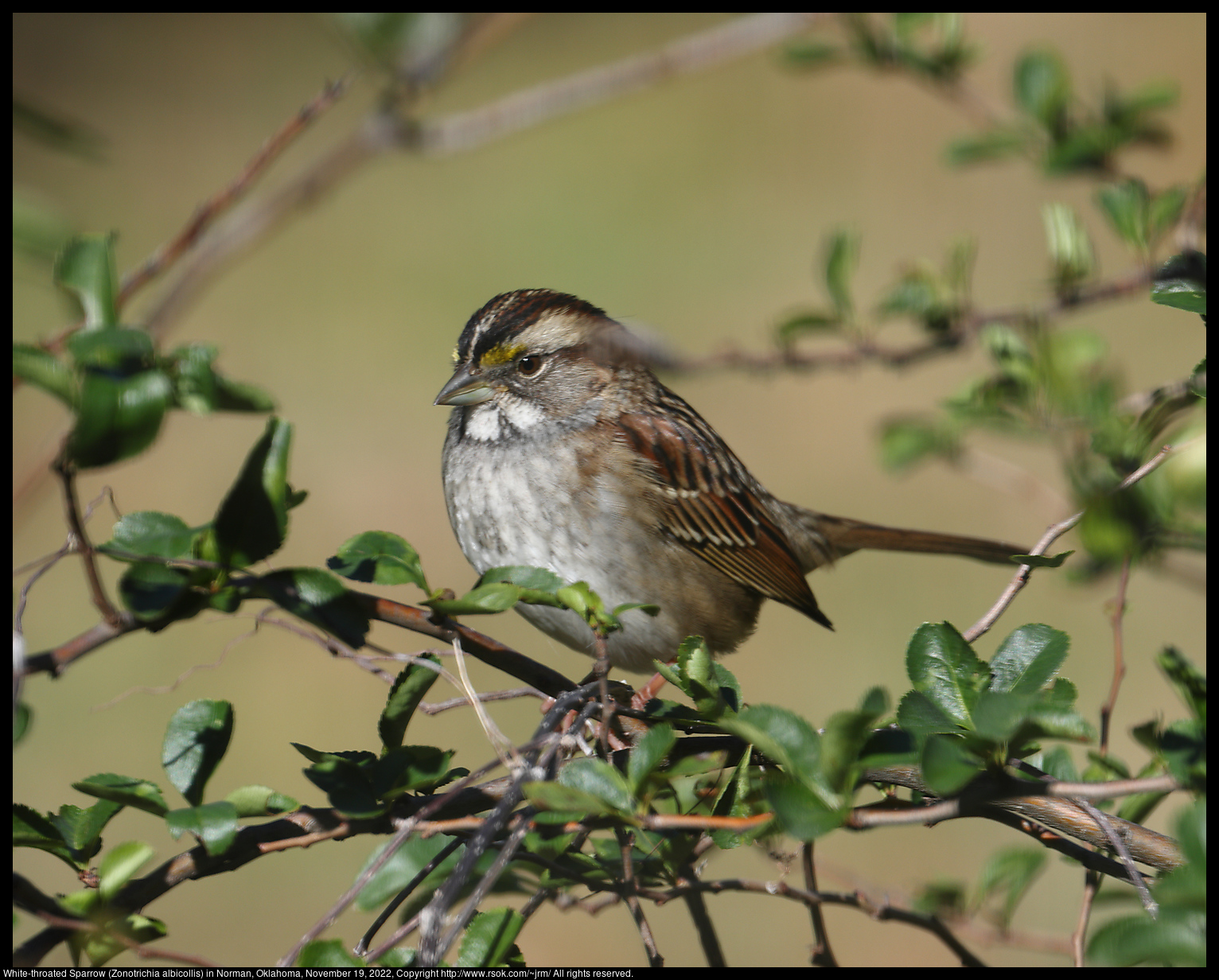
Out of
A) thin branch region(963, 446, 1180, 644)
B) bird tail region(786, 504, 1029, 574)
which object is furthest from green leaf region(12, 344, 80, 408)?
bird tail region(786, 504, 1029, 574)

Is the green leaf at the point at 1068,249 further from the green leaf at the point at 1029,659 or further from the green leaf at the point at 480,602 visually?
the green leaf at the point at 480,602

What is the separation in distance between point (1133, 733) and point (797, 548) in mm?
1714

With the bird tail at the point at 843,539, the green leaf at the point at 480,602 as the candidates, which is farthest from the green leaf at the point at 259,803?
the bird tail at the point at 843,539

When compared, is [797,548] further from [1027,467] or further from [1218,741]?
[1027,467]

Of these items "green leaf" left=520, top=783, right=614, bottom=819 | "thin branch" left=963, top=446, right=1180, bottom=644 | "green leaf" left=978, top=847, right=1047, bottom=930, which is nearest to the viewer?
"green leaf" left=520, top=783, right=614, bottom=819

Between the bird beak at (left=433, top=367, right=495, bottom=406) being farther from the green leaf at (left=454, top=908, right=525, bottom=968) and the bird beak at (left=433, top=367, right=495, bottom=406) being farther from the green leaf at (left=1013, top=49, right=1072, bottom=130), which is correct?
the green leaf at (left=454, top=908, right=525, bottom=968)

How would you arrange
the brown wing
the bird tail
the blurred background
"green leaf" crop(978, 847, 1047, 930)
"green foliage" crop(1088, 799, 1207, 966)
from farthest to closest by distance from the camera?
the blurred background → the bird tail → the brown wing → "green leaf" crop(978, 847, 1047, 930) → "green foliage" crop(1088, 799, 1207, 966)

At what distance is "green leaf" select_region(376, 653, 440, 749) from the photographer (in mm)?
1069

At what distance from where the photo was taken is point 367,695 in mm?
4285

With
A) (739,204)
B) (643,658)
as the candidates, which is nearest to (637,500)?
(643,658)

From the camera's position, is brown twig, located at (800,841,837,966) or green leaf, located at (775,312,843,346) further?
green leaf, located at (775,312,843,346)

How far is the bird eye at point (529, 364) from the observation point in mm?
2311

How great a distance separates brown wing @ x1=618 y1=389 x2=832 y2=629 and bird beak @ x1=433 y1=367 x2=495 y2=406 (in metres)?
0.34

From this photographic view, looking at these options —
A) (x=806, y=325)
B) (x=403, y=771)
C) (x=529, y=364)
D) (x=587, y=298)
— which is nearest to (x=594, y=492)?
(x=529, y=364)
